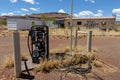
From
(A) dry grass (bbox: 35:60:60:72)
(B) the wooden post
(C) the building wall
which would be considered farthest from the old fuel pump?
(C) the building wall


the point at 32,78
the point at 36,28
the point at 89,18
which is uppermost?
the point at 89,18

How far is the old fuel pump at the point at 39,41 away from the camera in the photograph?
6.55m

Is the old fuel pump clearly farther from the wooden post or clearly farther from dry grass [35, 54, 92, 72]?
the wooden post

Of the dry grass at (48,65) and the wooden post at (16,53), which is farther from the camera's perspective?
the dry grass at (48,65)

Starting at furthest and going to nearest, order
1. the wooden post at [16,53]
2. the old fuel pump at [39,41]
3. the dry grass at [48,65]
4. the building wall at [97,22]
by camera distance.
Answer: the building wall at [97,22] < the old fuel pump at [39,41] < the dry grass at [48,65] < the wooden post at [16,53]

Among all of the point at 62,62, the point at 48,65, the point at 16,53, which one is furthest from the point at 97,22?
the point at 16,53

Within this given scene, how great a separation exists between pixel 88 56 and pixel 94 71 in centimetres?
133

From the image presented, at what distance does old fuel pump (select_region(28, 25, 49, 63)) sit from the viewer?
6.55 meters

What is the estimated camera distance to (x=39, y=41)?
666cm

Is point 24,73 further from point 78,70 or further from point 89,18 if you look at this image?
point 89,18

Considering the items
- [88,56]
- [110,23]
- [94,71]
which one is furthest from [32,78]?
[110,23]

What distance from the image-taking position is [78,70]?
241 inches

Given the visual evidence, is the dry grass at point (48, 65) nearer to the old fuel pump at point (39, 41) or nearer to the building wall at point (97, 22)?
the old fuel pump at point (39, 41)

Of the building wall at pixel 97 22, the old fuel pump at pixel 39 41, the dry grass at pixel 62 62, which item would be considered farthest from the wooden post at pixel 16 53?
the building wall at pixel 97 22
